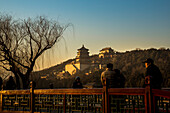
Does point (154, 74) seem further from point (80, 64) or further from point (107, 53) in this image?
point (107, 53)

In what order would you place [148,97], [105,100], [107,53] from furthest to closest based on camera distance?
[107,53], [105,100], [148,97]

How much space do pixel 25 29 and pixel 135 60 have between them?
71.1 m

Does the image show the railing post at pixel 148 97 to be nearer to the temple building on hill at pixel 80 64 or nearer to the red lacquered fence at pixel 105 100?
the red lacquered fence at pixel 105 100

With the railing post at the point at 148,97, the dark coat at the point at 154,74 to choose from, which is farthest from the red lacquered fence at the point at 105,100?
the dark coat at the point at 154,74

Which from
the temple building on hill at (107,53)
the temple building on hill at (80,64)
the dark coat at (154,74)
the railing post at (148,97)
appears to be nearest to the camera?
the railing post at (148,97)

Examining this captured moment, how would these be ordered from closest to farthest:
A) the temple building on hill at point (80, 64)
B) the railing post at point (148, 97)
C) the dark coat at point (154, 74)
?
the railing post at point (148, 97), the dark coat at point (154, 74), the temple building on hill at point (80, 64)

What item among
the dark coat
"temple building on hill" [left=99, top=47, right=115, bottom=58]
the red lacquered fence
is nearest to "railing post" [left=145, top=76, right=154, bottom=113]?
the red lacquered fence

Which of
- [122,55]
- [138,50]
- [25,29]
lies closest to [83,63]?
[122,55]

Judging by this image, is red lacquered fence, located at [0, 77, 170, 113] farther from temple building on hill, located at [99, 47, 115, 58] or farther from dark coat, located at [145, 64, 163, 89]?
temple building on hill, located at [99, 47, 115, 58]

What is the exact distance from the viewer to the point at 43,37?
15680mm

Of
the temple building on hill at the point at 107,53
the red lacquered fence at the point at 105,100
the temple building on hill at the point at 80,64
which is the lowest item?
the red lacquered fence at the point at 105,100

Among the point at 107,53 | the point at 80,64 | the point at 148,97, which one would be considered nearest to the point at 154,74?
the point at 148,97

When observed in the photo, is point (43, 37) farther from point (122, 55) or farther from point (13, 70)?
point (122, 55)

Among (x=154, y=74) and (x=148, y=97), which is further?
(x=154, y=74)
